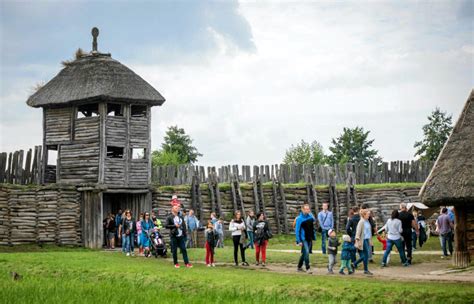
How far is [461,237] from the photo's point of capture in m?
24.4

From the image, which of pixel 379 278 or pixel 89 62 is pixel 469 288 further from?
pixel 89 62

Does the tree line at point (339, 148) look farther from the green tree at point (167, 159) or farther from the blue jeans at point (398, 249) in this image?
the blue jeans at point (398, 249)

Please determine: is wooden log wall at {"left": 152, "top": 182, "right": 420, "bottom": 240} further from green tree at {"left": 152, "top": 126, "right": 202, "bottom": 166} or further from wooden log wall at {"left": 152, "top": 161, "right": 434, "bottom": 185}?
green tree at {"left": 152, "top": 126, "right": 202, "bottom": 166}

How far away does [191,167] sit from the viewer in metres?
42.9

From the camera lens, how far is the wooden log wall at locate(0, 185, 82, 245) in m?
36.6

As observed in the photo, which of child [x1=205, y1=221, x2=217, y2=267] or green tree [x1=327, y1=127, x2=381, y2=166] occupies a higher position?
green tree [x1=327, y1=127, x2=381, y2=166]

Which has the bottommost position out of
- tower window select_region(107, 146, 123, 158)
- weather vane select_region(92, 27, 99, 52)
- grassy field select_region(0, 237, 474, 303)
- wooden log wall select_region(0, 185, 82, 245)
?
grassy field select_region(0, 237, 474, 303)

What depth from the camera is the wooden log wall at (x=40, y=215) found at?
36594 mm

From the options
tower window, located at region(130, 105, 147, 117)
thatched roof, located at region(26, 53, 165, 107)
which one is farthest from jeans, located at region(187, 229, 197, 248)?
tower window, located at region(130, 105, 147, 117)

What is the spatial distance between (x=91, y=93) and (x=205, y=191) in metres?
7.86

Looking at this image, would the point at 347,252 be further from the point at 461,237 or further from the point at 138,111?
the point at 138,111

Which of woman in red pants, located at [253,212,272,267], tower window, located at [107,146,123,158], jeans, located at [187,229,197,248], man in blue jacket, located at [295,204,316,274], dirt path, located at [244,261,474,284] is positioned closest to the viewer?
dirt path, located at [244,261,474,284]

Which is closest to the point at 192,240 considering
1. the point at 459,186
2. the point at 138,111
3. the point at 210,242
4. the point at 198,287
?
the point at 138,111

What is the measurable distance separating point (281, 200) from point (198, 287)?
84.8ft
